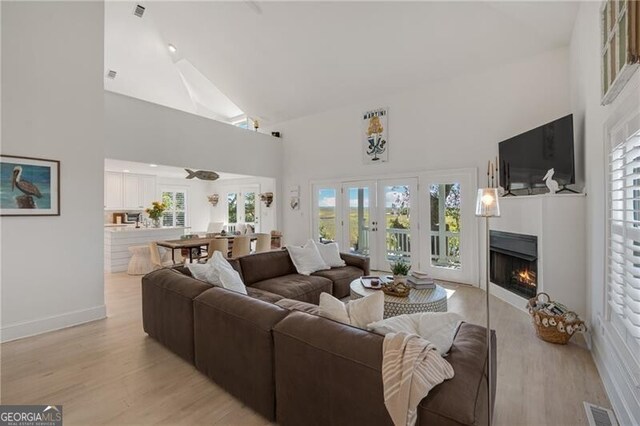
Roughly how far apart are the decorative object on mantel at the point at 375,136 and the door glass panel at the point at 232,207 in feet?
16.4

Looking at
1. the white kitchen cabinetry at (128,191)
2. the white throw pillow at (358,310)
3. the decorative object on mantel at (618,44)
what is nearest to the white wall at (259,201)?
the white kitchen cabinetry at (128,191)

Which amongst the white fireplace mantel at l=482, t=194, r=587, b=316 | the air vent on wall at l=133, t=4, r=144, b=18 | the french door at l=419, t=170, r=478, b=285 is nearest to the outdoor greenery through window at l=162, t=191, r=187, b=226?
the air vent on wall at l=133, t=4, r=144, b=18

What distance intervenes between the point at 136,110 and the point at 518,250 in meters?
6.35

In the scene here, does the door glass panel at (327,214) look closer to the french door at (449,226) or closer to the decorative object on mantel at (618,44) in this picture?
the french door at (449,226)

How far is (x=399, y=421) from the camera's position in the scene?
1.18 m

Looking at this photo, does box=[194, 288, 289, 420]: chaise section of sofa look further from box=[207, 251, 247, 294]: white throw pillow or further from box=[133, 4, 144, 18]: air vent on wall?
box=[133, 4, 144, 18]: air vent on wall

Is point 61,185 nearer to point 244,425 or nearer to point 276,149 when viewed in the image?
point 244,425

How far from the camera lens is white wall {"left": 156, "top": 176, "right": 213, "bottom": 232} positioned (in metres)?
9.96

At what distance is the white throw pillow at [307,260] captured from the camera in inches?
164

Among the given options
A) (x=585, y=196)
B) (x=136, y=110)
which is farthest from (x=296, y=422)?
(x=136, y=110)

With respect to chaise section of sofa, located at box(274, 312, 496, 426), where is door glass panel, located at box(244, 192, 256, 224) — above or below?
above

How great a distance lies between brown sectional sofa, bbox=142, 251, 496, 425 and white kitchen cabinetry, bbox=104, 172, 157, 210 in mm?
6454

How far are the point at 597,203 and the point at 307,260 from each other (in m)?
3.19

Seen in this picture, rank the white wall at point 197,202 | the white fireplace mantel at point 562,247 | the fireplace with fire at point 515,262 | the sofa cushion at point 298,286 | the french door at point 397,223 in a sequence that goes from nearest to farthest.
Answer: the white fireplace mantel at point 562,247
the sofa cushion at point 298,286
the fireplace with fire at point 515,262
the french door at point 397,223
the white wall at point 197,202
